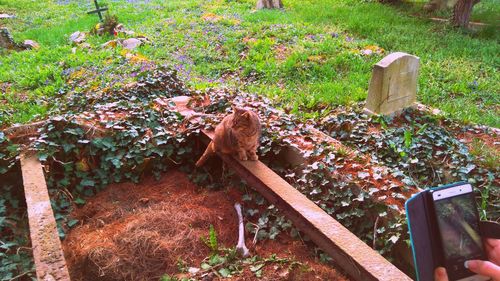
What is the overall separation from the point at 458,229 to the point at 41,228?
272 centimetres

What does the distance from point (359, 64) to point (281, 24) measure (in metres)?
3.42

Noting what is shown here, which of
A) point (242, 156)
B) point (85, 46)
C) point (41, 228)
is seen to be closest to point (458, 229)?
point (242, 156)

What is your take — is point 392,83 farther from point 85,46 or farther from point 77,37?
point 77,37

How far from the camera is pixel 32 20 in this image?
1275 cm

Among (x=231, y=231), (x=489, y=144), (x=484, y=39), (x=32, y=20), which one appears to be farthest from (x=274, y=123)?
(x=32, y=20)

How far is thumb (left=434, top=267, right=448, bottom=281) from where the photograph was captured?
5.93 feet

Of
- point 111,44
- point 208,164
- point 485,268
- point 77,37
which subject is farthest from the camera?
point 77,37

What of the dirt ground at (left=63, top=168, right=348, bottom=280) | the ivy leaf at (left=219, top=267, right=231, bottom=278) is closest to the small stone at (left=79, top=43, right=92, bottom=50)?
the dirt ground at (left=63, top=168, right=348, bottom=280)

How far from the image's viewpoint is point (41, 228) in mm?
2852

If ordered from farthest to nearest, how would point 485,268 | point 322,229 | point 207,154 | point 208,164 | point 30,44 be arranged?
point 30,44
point 208,164
point 207,154
point 322,229
point 485,268

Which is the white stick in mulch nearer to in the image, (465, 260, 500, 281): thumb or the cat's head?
the cat's head

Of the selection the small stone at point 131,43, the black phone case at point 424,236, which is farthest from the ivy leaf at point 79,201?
the small stone at point 131,43

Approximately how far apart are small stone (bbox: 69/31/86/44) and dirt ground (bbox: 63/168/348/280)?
24.0ft

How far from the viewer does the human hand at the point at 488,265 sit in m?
1.69
